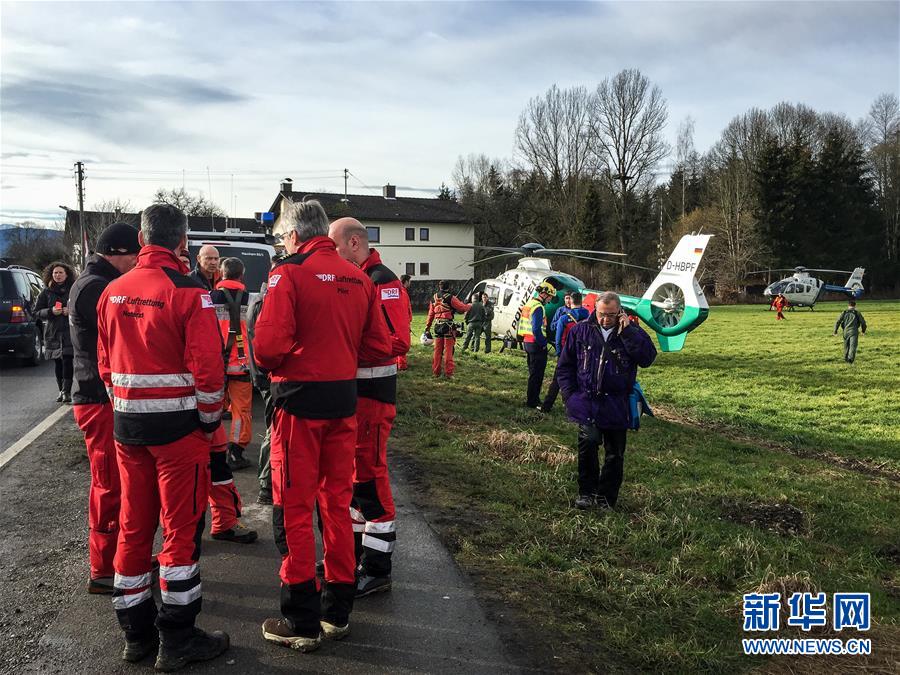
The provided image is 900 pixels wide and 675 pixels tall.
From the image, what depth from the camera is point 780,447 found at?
31.1ft

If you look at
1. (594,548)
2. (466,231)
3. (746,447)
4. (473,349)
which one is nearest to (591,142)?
(466,231)

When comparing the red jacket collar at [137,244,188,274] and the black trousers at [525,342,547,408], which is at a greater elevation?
the red jacket collar at [137,244,188,274]

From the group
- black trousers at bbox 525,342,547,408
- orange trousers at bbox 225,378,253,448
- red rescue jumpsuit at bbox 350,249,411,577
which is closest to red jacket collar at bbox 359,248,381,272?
red rescue jumpsuit at bbox 350,249,411,577

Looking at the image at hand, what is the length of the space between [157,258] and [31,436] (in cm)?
596

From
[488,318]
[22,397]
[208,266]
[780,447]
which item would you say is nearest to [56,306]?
[22,397]

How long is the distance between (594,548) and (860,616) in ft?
5.65

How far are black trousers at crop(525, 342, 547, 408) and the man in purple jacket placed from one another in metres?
4.99

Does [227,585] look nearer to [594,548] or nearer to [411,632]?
[411,632]

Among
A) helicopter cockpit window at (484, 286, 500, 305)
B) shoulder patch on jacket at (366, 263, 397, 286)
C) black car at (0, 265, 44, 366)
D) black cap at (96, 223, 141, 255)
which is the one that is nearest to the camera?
black cap at (96, 223, 141, 255)

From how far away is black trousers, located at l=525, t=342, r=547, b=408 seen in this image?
10953 millimetres

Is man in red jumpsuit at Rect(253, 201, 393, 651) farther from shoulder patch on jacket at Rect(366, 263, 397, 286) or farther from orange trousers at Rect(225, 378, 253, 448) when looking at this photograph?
orange trousers at Rect(225, 378, 253, 448)

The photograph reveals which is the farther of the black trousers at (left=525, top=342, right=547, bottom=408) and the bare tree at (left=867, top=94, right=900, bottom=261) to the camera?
the bare tree at (left=867, top=94, right=900, bottom=261)

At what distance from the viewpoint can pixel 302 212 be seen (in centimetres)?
Answer: 374

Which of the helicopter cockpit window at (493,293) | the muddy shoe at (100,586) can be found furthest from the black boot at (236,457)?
the helicopter cockpit window at (493,293)
